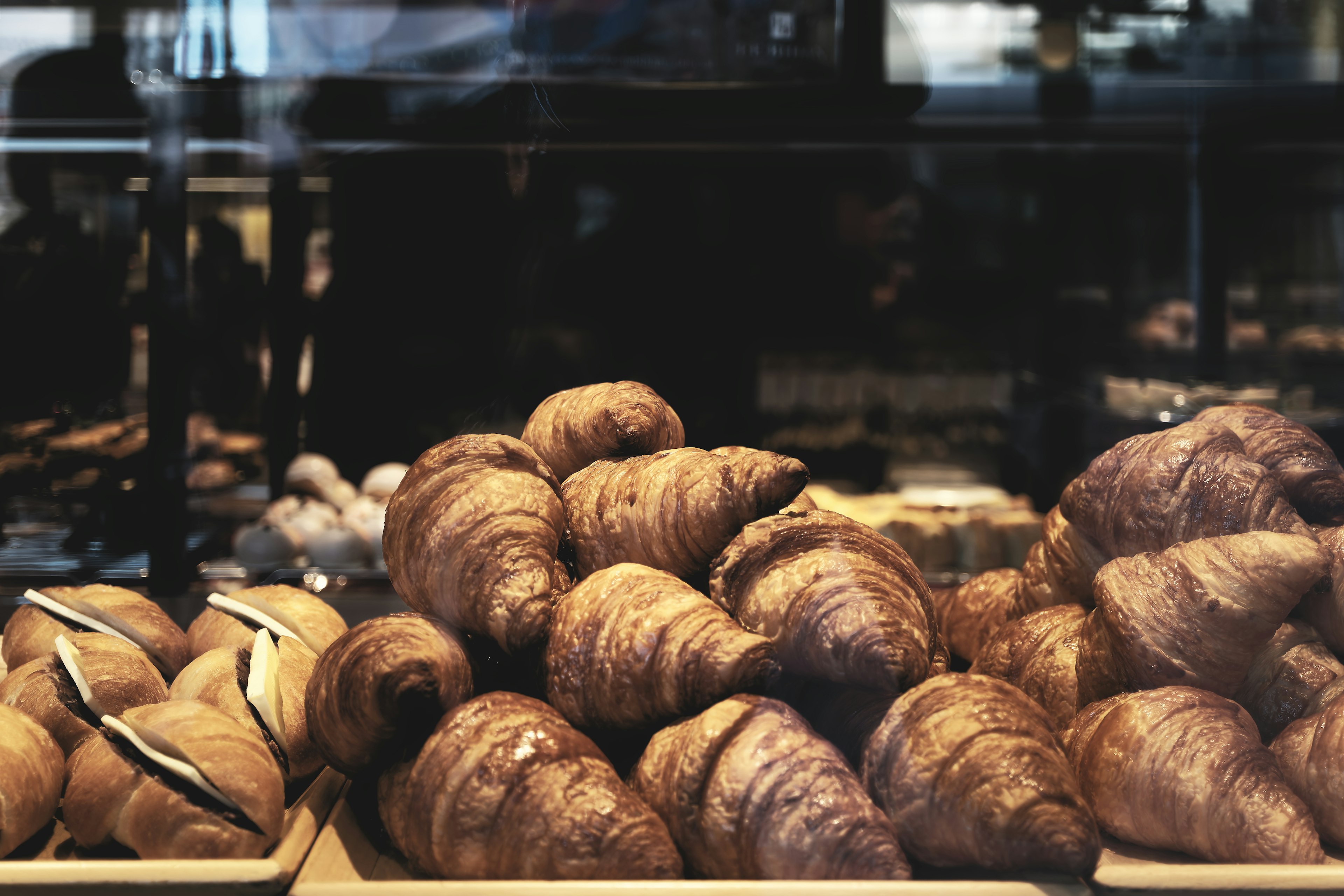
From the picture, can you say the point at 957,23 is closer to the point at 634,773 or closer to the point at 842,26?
the point at 842,26

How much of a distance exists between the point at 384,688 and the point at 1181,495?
36.3 inches

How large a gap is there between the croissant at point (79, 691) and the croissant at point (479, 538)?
1.30 ft

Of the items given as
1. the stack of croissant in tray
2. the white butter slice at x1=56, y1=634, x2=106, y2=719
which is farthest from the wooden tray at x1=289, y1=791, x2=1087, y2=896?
the white butter slice at x1=56, y1=634, x2=106, y2=719

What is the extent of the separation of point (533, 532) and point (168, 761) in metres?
0.42

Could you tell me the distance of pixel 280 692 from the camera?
3.70 ft

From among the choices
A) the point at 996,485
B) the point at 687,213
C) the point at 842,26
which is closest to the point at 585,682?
the point at 687,213

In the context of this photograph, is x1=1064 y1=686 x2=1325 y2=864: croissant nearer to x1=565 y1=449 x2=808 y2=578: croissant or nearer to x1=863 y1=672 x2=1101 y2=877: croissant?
x1=863 y1=672 x2=1101 y2=877: croissant

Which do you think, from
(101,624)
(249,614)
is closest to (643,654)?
(249,614)

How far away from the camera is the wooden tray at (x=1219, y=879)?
85cm

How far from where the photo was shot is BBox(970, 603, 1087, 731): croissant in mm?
1136

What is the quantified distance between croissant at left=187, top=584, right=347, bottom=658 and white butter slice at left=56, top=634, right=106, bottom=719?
0.16 meters

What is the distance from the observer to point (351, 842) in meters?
0.96

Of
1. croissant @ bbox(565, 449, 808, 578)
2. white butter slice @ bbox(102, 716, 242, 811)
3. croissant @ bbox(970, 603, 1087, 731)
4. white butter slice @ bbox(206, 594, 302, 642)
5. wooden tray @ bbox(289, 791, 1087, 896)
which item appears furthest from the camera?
white butter slice @ bbox(206, 594, 302, 642)

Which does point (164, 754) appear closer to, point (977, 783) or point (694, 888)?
point (694, 888)
